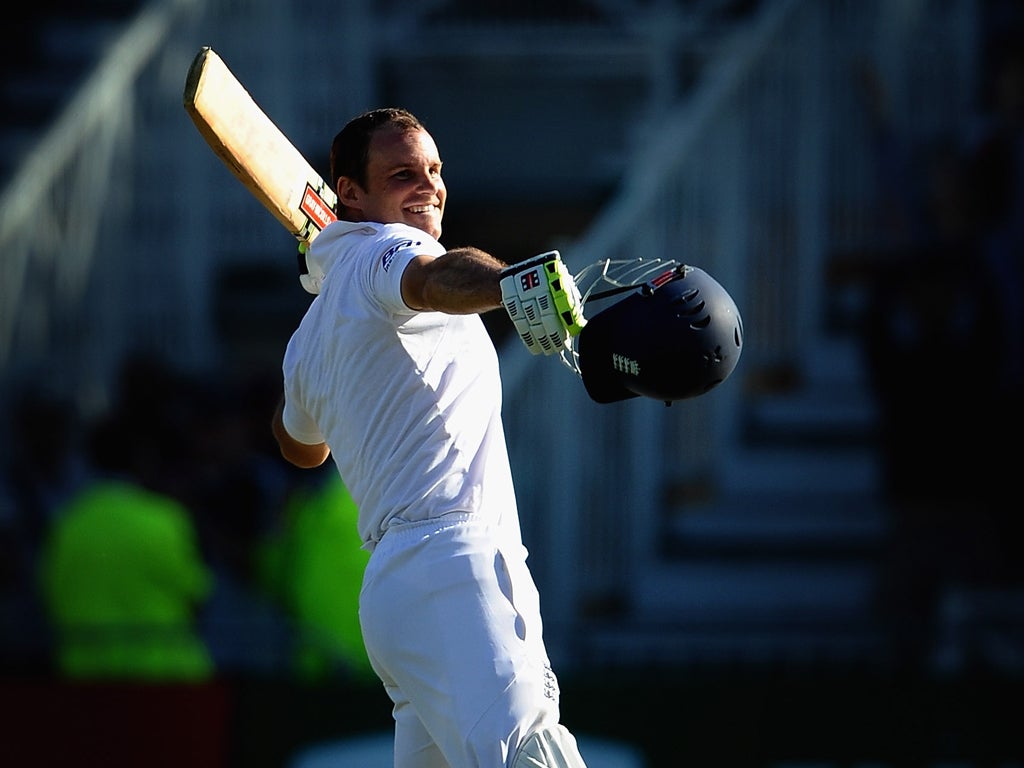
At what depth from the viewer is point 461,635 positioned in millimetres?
4090

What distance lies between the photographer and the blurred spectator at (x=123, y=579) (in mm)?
7875

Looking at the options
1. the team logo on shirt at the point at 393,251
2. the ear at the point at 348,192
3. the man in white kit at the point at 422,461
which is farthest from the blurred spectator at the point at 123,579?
the team logo on shirt at the point at 393,251

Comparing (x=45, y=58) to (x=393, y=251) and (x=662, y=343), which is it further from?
(x=662, y=343)

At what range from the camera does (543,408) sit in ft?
28.2

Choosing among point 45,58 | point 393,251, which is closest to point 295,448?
point 393,251

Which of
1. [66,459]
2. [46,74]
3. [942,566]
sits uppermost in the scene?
[46,74]

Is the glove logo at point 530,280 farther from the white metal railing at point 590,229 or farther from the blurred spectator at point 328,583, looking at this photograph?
the white metal railing at point 590,229

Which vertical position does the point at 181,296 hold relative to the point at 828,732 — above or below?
above

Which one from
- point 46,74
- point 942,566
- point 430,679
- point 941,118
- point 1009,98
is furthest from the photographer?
point 46,74

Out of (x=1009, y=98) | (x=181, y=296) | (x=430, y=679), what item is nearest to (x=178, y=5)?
(x=181, y=296)

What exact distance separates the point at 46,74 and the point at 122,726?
6.37 metres

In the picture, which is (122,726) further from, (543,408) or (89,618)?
(543,408)

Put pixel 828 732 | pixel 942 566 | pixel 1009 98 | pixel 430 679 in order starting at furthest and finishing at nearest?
pixel 1009 98 → pixel 942 566 → pixel 828 732 → pixel 430 679

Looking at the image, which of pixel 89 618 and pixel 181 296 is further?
pixel 181 296
